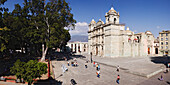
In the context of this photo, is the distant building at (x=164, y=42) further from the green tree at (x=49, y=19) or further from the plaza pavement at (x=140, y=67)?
the green tree at (x=49, y=19)

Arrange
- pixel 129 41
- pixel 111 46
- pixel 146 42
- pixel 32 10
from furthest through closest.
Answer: pixel 146 42
pixel 129 41
pixel 111 46
pixel 32 10

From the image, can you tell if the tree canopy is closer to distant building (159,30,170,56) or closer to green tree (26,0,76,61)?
green tree (26,0,76,61)

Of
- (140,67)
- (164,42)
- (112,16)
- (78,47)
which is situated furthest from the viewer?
(78,47)

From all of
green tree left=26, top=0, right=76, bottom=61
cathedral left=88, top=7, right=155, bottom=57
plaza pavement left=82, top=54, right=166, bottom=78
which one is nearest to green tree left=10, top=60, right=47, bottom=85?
plaza pavement left=82, top=54, right=166, bottom=78

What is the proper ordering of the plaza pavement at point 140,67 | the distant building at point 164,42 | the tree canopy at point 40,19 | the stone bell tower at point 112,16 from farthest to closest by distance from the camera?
the distant building at point 164,42, the stone bell tower at point 112,16, the tree canopy at point 40,19, the plaza pavement at point 140,67

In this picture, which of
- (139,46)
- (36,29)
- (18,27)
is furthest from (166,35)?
(18,27)

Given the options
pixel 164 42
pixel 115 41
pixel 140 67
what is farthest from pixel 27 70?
pixel 164 42

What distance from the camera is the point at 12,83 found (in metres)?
13.0

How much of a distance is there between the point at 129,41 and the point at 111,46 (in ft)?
32.3

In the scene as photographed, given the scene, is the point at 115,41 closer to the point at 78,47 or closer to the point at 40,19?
the point at 40,19

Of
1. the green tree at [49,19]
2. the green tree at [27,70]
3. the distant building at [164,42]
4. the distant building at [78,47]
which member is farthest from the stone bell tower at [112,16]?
the distant building at [78,47]

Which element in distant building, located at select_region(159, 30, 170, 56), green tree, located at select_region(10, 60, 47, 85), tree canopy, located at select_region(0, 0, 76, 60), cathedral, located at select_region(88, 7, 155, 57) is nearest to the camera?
green tree, located at select_region(10, 60, 47, 85)

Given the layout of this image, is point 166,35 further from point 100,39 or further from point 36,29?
point 36,29

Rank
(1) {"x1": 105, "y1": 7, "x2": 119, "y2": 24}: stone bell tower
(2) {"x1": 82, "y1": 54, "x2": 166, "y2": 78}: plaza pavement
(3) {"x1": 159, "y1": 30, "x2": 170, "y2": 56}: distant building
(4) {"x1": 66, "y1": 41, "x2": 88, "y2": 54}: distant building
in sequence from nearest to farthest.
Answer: (2) {"x1": 82, "y1": 54, "x2": 166, "y2": 78}: plaza pavement
(1) {"x1": 105, "y1": 7, "x2": 119, "y2": 24}: stone bell tower
(3) {"x1": 159, "y1": 30, "x2": 170, "y2": 56}: distant building
(4) {"x1": 66, "y1": 41, "x2": 88, "y2": 54}: distant building
